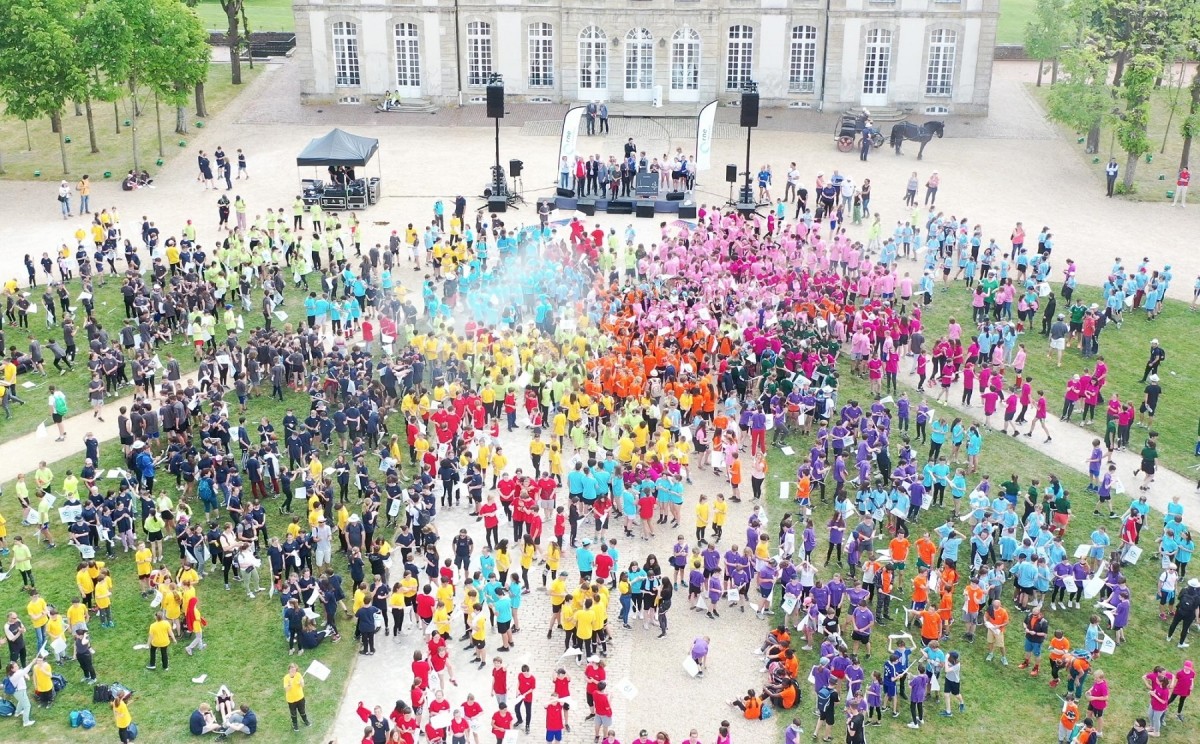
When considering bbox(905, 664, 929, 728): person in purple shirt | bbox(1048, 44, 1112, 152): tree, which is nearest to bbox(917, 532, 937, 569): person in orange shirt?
bbox(905, 664, 929, 728): person in purple shirt

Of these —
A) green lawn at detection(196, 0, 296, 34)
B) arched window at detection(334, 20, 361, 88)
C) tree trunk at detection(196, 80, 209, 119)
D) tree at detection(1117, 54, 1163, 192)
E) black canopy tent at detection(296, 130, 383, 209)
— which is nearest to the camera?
black canopy tent at detection(296, 130, 383, 209)

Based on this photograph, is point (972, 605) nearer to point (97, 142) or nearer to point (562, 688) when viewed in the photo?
point (562, 688)

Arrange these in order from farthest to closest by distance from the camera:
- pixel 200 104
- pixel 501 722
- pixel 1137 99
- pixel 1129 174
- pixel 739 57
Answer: pixel 739 57 < pixel 200 104 < pixel 1129 174 < pixel 1137 99 < pixel 501 722

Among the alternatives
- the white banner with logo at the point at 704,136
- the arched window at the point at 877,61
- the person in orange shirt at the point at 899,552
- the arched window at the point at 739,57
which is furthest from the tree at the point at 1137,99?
the person in orange shirt at the point at 899,552

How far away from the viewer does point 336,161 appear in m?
45.5

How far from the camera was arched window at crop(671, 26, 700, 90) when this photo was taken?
59.3m

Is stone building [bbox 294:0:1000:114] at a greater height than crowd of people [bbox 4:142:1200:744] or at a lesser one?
greater

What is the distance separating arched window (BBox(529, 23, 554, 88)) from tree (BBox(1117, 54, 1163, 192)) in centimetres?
2480

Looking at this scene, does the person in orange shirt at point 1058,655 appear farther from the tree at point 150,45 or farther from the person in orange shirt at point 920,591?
the tree at point 150,45

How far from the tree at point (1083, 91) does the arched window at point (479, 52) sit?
81.3ft

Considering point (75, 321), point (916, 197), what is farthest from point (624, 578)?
point (916, 197)

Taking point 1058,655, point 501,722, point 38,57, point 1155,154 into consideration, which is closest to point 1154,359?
point 1058,655

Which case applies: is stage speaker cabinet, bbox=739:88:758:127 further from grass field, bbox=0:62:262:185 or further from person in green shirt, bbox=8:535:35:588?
person in green shirt, bbox=8:535:35:588

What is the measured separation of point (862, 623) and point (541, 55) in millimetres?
42031
